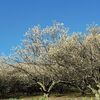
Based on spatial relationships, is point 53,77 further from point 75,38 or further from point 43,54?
point 75,38

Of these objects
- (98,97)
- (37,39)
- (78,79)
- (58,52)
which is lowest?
(98,97)

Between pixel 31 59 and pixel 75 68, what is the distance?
641 centimetres

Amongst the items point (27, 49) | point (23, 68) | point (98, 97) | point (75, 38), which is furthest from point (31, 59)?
point (98, 97)

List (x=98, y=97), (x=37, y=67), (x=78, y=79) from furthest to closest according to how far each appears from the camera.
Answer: (x=37, y=67), (x=78, y=79), (x=98, y=97)

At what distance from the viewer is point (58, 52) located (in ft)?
109

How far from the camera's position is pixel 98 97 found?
8.06m

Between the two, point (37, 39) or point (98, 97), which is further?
point (37, 39)

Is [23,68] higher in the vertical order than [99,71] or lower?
higher

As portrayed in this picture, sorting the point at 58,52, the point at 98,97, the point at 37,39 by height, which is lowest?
the point at 98,97

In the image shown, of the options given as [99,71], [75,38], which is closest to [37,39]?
[75,38]

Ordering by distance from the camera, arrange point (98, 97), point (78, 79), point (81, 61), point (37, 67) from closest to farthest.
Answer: point (98, 97) → point (81, 61) → point (78, 79) → point (37, 67)

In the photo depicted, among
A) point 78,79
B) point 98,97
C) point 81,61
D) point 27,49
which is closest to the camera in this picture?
point 98,97

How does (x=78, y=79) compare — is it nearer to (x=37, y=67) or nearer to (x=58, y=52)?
(x=58, y=52)

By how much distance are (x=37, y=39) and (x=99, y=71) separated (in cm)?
744
